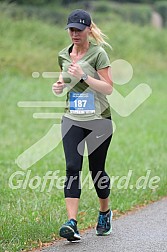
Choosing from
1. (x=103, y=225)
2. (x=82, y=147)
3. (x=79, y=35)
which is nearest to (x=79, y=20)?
(x=79, y=35)

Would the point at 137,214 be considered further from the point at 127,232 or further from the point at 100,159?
the point at 100,159

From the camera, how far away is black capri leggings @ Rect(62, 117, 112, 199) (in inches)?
250

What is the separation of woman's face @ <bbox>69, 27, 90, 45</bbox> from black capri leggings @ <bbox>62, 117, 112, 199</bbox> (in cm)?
71

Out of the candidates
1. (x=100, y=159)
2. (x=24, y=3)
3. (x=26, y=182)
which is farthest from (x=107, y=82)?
(x=24, y=3)

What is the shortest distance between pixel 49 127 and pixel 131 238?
9344 mm

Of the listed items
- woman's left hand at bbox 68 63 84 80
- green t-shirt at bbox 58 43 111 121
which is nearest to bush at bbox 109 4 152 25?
green t-shirt at bbox 58 43 111 121

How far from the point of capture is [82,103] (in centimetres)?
635

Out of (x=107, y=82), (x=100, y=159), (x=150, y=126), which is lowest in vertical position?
(x=150, y=126)

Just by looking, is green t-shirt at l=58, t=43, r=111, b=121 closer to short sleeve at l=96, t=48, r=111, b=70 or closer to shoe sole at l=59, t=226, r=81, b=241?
short sleeve at l=96, t=48, r=111, b=70

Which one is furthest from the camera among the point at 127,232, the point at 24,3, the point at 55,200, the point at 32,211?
the point at 24,3

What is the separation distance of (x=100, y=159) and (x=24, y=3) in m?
29.9

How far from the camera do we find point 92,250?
6180 mm

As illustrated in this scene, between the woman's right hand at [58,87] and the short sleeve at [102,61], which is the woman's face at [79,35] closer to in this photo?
the short sleeve at [102,61]

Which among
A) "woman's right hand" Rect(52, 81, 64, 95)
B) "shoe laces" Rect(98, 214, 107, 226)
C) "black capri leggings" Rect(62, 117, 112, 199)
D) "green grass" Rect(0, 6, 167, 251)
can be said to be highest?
"woman's right hand" Rect(52, 81, 64, 95)
